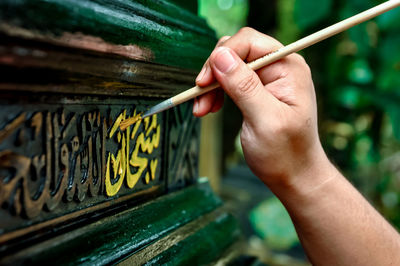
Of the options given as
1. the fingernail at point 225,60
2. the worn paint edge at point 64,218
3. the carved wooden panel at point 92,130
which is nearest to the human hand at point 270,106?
the fingernail at point 225,60

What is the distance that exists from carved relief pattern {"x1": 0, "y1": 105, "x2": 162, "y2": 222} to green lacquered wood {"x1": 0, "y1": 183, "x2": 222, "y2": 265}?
5cm

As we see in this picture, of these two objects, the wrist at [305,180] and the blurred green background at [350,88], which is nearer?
the wrist at [305,180]

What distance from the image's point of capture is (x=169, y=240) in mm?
709

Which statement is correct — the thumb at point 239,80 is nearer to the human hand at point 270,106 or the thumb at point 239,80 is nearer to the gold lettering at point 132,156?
the human hand at point 270,106

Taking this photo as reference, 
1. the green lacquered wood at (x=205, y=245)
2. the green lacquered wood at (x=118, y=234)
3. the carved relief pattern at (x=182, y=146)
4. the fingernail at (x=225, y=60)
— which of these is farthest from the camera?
the carved relief pattern at (x=182, y=146)

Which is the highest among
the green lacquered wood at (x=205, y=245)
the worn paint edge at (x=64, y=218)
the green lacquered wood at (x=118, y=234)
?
the worn paint edge at (x=64, y=218)

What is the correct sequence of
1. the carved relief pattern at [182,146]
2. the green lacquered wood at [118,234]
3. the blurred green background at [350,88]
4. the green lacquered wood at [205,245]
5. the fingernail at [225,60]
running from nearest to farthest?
1. the green lacquered wood at [118,234]
2. the fingernail at [225,60]
3. the green lacquered wood at [205,245]
4. the carved relief pattern at [182,146]
5. the blurred green background at [350,88]

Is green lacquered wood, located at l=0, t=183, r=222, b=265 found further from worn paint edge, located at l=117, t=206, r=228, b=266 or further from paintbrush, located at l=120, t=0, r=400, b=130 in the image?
paintbrush, located at l=120, t=0, r=400, b=130

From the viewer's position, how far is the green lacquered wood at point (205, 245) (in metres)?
0.70

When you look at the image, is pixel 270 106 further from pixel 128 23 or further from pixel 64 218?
pixel 64 218

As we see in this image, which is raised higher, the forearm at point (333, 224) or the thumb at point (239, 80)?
the thumb at point (239, 80)

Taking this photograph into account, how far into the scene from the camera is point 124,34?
0.53 meters

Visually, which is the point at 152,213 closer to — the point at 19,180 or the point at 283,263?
the point at 19,180

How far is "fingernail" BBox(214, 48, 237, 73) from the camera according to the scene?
59 cm
